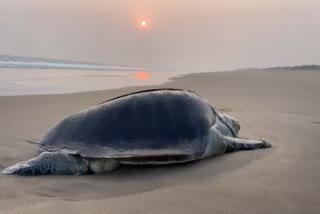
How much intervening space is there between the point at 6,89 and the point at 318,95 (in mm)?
5987

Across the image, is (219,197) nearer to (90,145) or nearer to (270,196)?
(270,196)

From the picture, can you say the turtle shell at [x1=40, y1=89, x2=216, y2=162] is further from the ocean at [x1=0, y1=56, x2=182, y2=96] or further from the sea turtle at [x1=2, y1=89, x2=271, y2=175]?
the ocean at [x1=0, y1=56, x2=182, y2=96]

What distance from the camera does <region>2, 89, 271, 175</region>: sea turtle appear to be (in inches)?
129

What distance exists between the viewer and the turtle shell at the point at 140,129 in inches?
132

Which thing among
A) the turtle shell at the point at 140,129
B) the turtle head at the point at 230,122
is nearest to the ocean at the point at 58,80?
the turtle shell at the point at 140,129

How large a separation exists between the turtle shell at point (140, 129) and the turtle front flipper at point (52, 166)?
85mm

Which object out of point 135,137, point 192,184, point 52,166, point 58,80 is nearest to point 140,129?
point 135,137

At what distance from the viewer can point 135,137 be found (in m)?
3.43

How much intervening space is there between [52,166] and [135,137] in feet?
2.15

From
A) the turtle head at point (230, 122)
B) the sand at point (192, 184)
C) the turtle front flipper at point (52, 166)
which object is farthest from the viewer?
the turtle head at point (230, 122)

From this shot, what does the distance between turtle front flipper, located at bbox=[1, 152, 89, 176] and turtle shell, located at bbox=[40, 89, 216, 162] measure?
0.08 m

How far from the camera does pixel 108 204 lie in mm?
2391

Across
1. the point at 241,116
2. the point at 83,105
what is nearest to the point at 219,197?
the point at 241,116

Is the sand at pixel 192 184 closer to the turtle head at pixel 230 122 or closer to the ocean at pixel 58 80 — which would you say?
the turtle head at pixel 230 122
